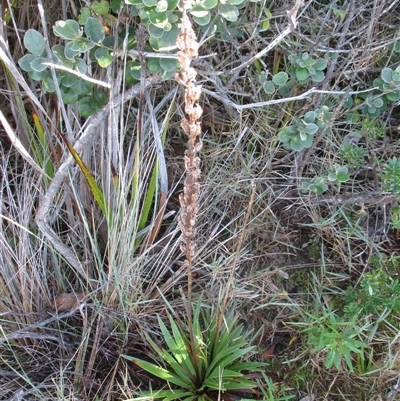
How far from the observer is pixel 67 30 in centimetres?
136

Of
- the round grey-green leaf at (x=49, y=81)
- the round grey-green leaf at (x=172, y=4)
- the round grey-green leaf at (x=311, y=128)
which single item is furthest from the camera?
the round grey-green leaf at (x=311, y=128)

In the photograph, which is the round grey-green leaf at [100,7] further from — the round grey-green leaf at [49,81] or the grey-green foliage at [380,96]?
the grey-green foliage at [380,96]

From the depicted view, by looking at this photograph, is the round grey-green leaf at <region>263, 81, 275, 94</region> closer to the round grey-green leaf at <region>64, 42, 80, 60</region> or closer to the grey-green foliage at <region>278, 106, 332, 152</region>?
the grey-green foliage at <region>278, 106, 332, 152</region>

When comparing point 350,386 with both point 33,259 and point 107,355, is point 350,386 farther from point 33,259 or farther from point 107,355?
point 33,259

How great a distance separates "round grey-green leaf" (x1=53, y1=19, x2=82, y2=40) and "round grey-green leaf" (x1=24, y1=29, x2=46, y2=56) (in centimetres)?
7

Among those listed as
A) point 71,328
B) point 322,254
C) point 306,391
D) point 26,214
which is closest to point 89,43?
point 26,214

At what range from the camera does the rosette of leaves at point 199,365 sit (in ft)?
4.70

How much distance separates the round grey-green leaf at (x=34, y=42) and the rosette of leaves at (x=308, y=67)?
31.8 inches

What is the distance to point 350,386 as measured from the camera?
1.62 meters

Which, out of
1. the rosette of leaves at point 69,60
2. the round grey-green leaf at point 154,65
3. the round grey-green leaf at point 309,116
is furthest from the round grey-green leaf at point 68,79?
the round grey-green leaf at point 309,116

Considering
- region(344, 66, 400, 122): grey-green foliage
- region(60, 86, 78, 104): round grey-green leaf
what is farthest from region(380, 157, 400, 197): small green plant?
region(60, 86, 78, 104): round grey-green leaf

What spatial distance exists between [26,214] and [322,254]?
107cm

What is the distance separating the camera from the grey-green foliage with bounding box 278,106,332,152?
5.14 feet

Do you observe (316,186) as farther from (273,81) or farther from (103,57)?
(103,57)
